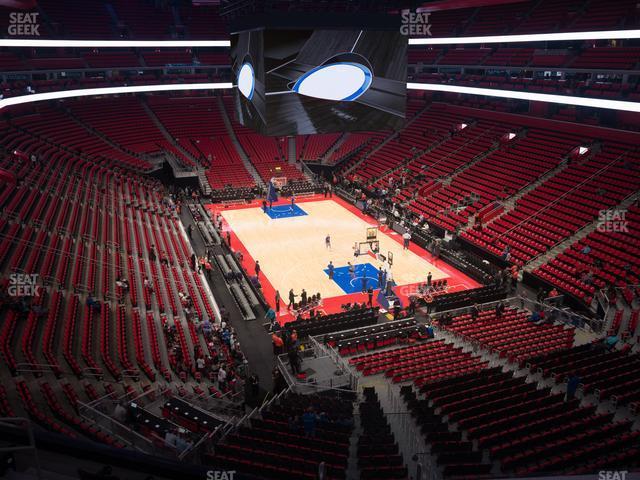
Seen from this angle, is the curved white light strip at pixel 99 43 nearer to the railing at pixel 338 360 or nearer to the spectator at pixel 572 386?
the railing at pixel 338 360

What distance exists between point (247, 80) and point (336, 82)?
3.49m

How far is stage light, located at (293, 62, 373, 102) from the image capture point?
1692cm

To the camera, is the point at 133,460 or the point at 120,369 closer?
the point at 133,460

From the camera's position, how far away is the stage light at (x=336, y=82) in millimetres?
16922

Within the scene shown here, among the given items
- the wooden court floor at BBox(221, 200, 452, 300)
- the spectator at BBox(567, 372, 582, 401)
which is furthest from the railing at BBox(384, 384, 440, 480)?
the wooden court floor at BBox(221, 200, 452, 300)

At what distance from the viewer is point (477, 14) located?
39219 mm

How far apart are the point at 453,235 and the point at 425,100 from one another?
73.0ft

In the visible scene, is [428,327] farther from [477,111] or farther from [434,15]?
[434,15]

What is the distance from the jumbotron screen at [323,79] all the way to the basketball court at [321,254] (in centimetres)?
744

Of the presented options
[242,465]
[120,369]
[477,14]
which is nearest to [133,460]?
[242,465]

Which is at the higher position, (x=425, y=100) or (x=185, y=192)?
(x=425, y=100)

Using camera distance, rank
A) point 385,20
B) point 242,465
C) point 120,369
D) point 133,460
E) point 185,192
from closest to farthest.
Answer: point 133,460
point 242,465
point 120,369
point 385,20
point 185,192

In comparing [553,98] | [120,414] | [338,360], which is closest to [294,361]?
[338,360]

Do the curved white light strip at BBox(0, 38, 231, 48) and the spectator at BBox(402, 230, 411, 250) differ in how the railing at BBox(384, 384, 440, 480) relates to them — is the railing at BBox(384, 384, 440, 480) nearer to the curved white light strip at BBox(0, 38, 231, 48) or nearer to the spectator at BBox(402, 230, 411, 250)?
the spectator at BBox(402, 230, 411, 250)
